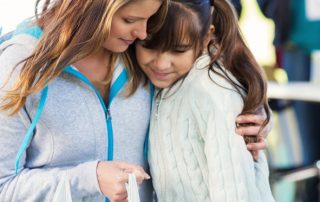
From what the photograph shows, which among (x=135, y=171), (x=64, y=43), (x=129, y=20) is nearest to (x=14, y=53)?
(x=64, y=43)

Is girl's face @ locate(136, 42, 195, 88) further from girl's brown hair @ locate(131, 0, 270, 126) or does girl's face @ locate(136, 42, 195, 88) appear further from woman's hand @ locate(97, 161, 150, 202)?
woman's hand @ locate(97, 161, 150, 202)

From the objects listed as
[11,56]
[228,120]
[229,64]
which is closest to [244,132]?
[228,120]

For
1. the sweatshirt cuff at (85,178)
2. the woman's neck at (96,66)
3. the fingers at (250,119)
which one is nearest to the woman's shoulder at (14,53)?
the woman's neck at (96,66)

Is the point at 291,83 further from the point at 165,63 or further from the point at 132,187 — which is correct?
the point at 132,187

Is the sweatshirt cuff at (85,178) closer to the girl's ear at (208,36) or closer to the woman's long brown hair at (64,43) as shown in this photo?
the woman's long brown hair at (64,43)

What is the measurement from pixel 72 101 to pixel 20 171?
7.5 inches

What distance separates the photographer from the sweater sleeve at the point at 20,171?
112cm

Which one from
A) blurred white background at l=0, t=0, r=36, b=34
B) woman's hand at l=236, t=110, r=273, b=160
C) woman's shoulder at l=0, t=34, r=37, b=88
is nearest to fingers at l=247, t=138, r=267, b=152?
woman's hand at l=236, t=110, r=273, b=160

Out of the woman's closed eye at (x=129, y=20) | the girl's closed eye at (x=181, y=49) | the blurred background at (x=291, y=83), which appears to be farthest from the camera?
the blurred background at (x=291, y=83)

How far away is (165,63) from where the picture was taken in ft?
4.15

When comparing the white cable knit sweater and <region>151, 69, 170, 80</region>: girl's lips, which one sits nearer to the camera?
the white cable knit sweater

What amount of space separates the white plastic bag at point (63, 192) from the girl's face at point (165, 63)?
1.13 feet

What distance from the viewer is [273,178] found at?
295 cm

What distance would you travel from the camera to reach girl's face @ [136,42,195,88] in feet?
4.17
